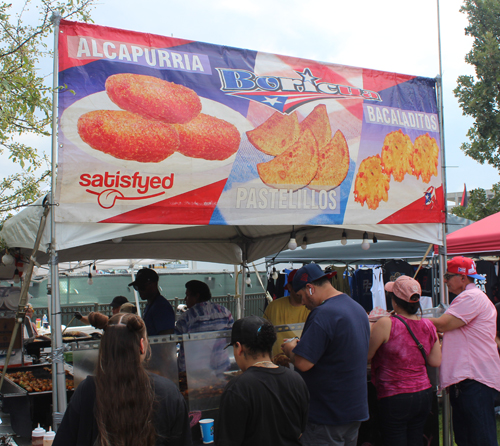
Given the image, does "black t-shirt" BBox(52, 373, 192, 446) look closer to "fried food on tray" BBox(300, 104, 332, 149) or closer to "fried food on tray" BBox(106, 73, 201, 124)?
"fried food on tray" BBox(106, 73, 201, 124)

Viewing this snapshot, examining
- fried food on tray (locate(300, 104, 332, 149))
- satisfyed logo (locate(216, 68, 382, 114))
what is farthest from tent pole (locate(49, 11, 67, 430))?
fried food on tray (locate(300, 104, 332, 149))

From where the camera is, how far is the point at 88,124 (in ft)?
11.3

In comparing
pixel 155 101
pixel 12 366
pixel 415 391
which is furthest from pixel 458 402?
pixel 12 366

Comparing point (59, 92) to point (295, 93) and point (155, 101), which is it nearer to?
point (155, 101)

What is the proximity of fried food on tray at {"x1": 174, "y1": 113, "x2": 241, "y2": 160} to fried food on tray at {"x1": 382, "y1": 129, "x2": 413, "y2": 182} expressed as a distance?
1.64 m

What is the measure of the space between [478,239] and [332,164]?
308 centimetres

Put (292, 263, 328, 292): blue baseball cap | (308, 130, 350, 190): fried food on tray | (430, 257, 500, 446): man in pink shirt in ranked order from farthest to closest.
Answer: (308, 130, 350, 190): fried food on tray < (430, 257, 500, 446): man in pink shirt < (292, 263, 328, 292): blue baseball cap

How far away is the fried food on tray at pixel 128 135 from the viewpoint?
3.47 meters

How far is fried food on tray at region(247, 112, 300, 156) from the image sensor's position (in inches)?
159

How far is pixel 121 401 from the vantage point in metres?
1.87

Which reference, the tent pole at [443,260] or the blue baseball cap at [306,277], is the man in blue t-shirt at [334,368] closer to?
the blue baseball cap at [306,277]

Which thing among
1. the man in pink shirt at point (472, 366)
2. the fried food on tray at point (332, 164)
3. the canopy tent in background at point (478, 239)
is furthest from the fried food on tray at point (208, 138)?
the canopy tent in background at point (478, 239)

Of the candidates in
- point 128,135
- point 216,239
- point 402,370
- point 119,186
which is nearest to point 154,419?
point 119,186

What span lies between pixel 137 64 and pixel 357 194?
2334 mm
